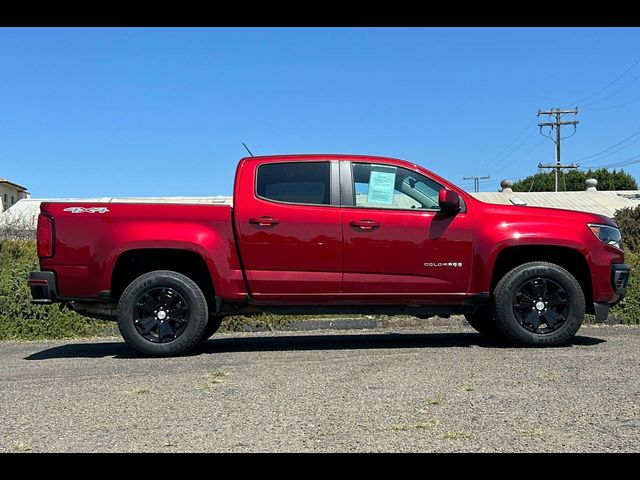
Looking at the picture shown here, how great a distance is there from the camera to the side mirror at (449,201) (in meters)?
6.53

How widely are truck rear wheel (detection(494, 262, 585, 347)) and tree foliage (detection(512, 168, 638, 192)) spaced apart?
66786mm

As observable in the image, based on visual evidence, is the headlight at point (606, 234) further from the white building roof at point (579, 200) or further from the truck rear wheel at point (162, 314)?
the white building roof at point (579, 200)

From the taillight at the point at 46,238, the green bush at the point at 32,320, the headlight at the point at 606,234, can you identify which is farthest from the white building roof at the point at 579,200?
the taillight at the point at 46,238

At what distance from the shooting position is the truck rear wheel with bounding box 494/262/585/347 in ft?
21.6

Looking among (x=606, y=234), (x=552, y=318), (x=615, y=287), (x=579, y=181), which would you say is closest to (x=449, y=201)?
(x=552, y=318)

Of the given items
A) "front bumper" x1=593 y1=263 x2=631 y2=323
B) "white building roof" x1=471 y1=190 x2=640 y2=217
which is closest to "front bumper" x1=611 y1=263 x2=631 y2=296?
"front bumper" x1=593 y1=263 x2=631 y2=323

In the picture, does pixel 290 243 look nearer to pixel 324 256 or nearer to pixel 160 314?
pixel 324 256

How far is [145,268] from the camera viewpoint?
6926 mm

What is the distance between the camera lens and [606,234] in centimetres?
686
